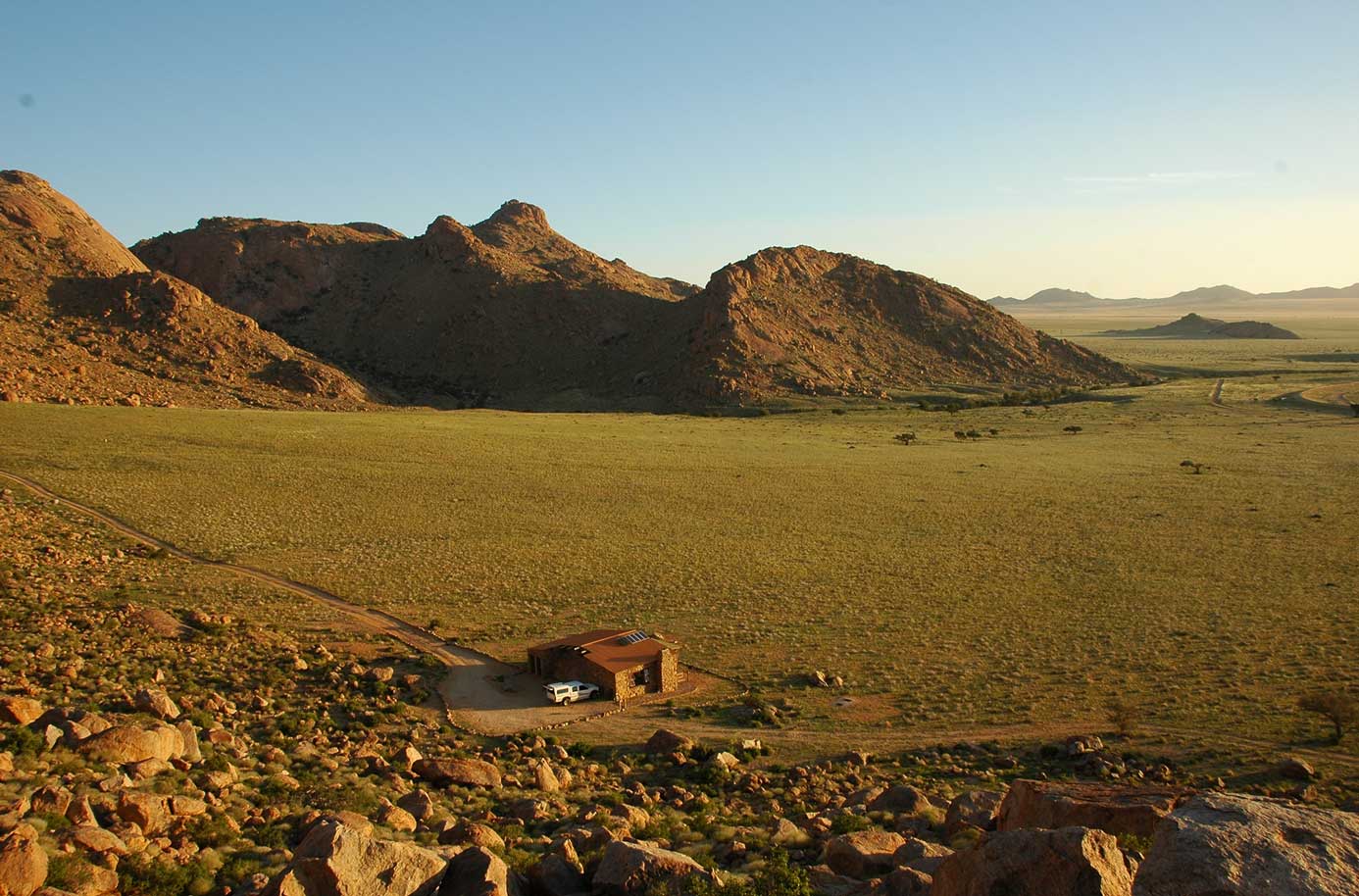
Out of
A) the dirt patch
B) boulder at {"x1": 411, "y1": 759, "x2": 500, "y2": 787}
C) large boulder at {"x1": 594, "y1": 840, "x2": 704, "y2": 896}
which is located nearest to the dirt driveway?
the dirt patch

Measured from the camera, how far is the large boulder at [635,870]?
9.54 m

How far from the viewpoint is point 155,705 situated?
629 inches

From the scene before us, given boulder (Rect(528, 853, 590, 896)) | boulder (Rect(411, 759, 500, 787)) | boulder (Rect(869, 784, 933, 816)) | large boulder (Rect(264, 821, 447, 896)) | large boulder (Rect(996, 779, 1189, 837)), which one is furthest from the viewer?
boulder (Rect(411, 759, 500, 787))

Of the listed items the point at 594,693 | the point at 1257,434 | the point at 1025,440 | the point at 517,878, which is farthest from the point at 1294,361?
the point at 517,878

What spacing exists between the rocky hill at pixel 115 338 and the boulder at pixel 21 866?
2318 inches

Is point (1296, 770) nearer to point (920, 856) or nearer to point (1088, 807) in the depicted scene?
point (1088, 807)

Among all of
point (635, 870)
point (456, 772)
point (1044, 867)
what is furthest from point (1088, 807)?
point (456, 772)

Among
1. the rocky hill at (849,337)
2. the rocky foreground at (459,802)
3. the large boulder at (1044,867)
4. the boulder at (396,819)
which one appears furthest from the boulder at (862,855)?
the rocky hill at (849,337)

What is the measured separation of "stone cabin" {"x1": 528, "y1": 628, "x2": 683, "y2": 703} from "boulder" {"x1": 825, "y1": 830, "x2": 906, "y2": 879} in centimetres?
923

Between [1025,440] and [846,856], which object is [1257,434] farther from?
[846,856]

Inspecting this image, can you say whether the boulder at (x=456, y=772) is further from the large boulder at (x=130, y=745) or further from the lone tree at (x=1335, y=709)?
the lone tree at (x=1335, y=709)

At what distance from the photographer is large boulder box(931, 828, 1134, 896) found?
7.83 m

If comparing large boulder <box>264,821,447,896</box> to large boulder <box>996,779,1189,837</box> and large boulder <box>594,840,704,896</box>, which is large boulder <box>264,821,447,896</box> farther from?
large boulder <box>996,779,1189,837</box>

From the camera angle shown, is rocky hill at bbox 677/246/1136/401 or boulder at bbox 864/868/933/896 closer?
boulder at bbox 864/868/933/896
